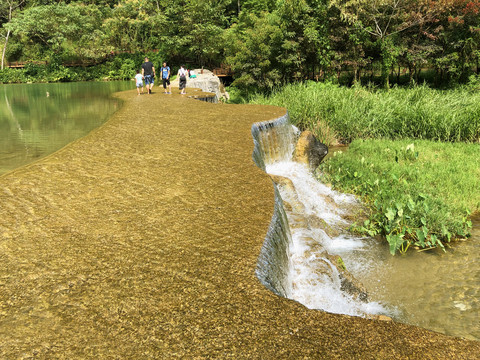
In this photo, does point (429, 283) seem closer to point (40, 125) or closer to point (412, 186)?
point (412, 186)

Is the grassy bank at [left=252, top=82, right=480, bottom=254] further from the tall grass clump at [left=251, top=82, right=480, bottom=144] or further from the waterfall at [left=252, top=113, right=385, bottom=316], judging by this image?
the waterfall at [left=252, top=113, right=385, bottom=316]

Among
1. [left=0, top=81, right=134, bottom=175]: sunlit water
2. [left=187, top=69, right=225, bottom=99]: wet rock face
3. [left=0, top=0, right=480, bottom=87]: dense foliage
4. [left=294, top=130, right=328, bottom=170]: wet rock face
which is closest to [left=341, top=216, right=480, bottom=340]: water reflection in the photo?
[left=294, top=130, right=328, bottom=170]: wet rock face

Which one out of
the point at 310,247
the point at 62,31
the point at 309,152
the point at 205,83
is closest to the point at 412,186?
the point at 309,152

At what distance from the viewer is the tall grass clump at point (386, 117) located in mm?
11625

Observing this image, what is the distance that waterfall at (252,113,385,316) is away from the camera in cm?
401

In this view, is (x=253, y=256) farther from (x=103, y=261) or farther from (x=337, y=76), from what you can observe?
(x=337, y=76)

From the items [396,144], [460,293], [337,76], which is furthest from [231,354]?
[337,76]

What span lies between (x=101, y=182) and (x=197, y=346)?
3.47 metres

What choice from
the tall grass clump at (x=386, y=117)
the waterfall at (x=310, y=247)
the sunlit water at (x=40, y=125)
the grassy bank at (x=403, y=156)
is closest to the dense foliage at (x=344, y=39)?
the grassy bank at (x=403, y=156)

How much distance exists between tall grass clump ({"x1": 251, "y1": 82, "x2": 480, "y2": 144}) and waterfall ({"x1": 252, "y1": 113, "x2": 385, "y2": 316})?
444 cm

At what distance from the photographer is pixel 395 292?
5160mm

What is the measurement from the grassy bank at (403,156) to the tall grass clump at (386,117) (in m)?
0.03

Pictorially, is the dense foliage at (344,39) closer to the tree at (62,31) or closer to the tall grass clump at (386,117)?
the tall grass clump at (386,117)

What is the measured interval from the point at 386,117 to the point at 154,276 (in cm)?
1143
